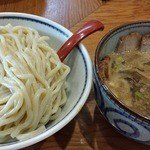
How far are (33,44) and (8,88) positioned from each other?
197 mm

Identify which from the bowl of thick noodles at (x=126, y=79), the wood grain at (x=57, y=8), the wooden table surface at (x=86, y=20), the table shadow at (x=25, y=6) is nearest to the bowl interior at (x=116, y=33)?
the bowl of thick noodles at (x=126, y=79)

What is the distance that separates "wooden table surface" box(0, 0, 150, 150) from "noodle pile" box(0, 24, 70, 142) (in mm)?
81

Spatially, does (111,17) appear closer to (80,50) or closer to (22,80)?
(80,50)

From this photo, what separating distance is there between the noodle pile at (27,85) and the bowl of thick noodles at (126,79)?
0.13m

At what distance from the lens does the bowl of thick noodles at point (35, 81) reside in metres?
0.81

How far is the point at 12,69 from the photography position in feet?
2.80

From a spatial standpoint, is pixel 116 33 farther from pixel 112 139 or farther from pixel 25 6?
pixel 25 6

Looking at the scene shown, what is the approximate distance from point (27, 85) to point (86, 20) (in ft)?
1.78

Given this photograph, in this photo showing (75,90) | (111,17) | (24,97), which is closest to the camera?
(24,97)

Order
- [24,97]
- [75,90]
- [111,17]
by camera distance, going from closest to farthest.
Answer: [24,97] → [75,90] → [111,17]

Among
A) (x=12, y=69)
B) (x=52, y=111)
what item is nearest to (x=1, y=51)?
(x=12, y=69)

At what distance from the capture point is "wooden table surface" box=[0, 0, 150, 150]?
0.90 metres

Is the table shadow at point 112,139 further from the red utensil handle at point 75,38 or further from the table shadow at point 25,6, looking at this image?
the table shadow at point 25,6

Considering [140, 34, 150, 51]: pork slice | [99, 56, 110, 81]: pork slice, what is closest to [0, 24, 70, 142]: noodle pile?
→ [99, 56, 110, 81]: pork slice
